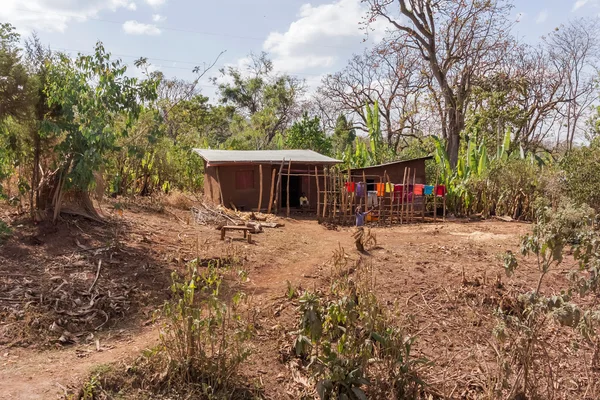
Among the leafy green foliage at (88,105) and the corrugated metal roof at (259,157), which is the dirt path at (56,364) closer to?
the leafy green foliage at (88,105)

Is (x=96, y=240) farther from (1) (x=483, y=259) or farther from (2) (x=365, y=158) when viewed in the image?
(2) (x=365, y=158)

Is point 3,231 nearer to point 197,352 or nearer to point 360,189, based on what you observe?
point 197,352

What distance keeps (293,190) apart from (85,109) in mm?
11792

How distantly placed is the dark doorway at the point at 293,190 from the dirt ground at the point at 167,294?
8.30 metres

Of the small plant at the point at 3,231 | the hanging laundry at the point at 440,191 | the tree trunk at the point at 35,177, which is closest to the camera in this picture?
the small plant at the point at 3,231

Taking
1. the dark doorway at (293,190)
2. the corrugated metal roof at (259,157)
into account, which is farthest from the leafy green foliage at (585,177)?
the dark doorway at (293,190)

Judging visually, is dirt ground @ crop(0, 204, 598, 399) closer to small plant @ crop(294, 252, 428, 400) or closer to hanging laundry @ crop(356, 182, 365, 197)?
small plant @ crop(294, 252, 428, 400)

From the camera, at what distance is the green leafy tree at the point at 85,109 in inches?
292

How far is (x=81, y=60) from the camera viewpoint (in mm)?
7918

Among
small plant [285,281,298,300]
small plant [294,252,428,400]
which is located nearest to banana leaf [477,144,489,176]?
small plant [285,281,298,300]

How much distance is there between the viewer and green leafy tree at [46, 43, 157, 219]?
7.41m

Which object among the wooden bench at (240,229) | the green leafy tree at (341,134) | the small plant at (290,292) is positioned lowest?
the small plant at (290,292)

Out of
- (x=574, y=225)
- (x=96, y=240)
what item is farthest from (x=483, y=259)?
(x=96, y=240)

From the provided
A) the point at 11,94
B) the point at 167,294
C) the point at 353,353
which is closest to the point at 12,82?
the point at 11,94
